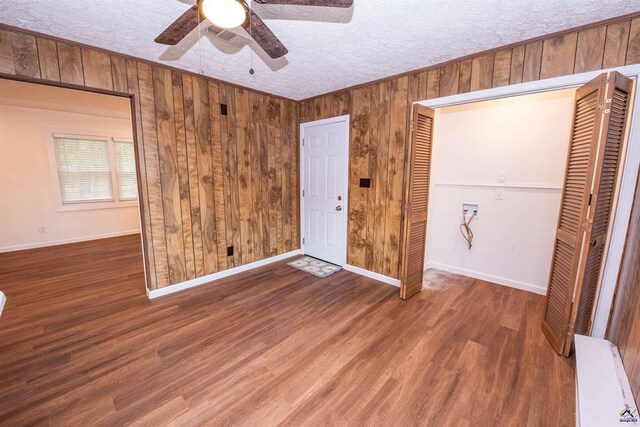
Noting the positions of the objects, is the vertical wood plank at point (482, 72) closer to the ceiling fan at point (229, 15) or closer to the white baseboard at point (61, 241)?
the ceiling fan at point (229, 15)

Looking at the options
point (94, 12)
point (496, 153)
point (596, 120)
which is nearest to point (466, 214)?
point (496, 153)

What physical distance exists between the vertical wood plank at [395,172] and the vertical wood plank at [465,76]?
54cm

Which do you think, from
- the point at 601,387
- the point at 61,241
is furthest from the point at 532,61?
the point at 61,241

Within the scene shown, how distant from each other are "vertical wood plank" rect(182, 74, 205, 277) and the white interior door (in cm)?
161

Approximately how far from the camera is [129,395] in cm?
168

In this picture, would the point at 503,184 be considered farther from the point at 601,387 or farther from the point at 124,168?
the point at 124,168

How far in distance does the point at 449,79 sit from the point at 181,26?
2341 millimetres

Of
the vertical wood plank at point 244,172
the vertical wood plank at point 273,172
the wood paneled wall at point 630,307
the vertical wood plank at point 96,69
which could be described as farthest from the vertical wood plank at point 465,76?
the vertical wood plank at point 96,69

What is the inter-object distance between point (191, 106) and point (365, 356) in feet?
10.0

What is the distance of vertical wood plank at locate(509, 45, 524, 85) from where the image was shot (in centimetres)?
221

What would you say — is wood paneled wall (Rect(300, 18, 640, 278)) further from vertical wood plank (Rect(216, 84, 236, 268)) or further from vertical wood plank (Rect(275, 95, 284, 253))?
vertical wood plank (Rect(216, 84, 236, 268))

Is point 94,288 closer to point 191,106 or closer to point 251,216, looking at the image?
point 251,216

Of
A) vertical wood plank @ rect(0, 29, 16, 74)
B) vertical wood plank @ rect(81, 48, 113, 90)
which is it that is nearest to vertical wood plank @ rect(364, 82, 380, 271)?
vertical wood plank @ rect(81, 48, 113, 90)

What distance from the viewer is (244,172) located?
3578 millimetres
